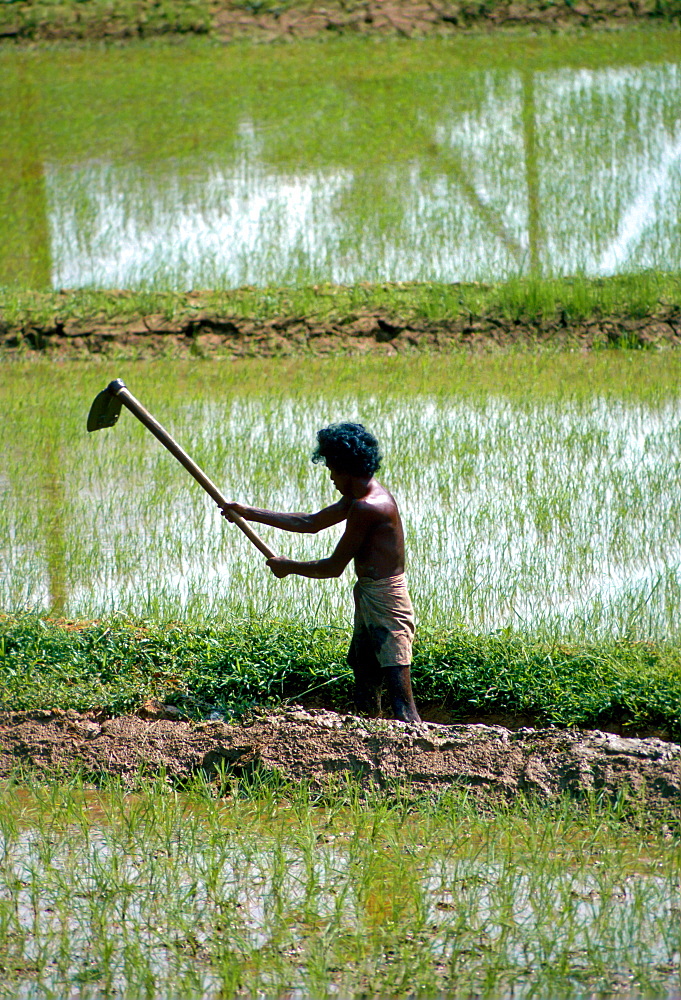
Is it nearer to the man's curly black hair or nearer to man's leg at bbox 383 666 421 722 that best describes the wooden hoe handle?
the man's curly black hair

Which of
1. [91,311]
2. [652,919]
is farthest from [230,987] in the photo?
[91,311]

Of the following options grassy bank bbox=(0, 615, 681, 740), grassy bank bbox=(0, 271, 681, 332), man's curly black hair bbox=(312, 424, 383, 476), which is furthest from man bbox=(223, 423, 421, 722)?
grassy bank bbox=(0, 271, 681, 332)

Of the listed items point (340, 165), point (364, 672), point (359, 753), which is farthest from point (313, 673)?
point (340, 165)

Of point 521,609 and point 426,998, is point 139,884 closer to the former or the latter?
point 426,998

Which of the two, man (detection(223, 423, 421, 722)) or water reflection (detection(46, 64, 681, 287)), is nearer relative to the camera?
man (detection(223, 423, 421, 722))

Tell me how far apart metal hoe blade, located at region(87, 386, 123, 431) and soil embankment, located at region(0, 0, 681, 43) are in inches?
436

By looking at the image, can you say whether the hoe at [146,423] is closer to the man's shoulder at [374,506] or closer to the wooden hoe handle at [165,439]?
the wooden hoe handle at [165,439]

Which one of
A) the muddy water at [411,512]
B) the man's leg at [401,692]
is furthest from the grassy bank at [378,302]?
the man's leg at [401,692]

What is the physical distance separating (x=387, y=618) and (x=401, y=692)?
0.83 feet

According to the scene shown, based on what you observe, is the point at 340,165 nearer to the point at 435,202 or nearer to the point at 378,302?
the point at 435,202

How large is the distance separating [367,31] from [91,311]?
718 cm

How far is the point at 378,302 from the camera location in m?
8.05

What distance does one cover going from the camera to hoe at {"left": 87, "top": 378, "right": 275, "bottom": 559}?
3497 millimetres

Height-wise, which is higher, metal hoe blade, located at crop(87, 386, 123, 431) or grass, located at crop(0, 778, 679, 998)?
metal hoe blade, located at crop(87, 386, 123, 431)
